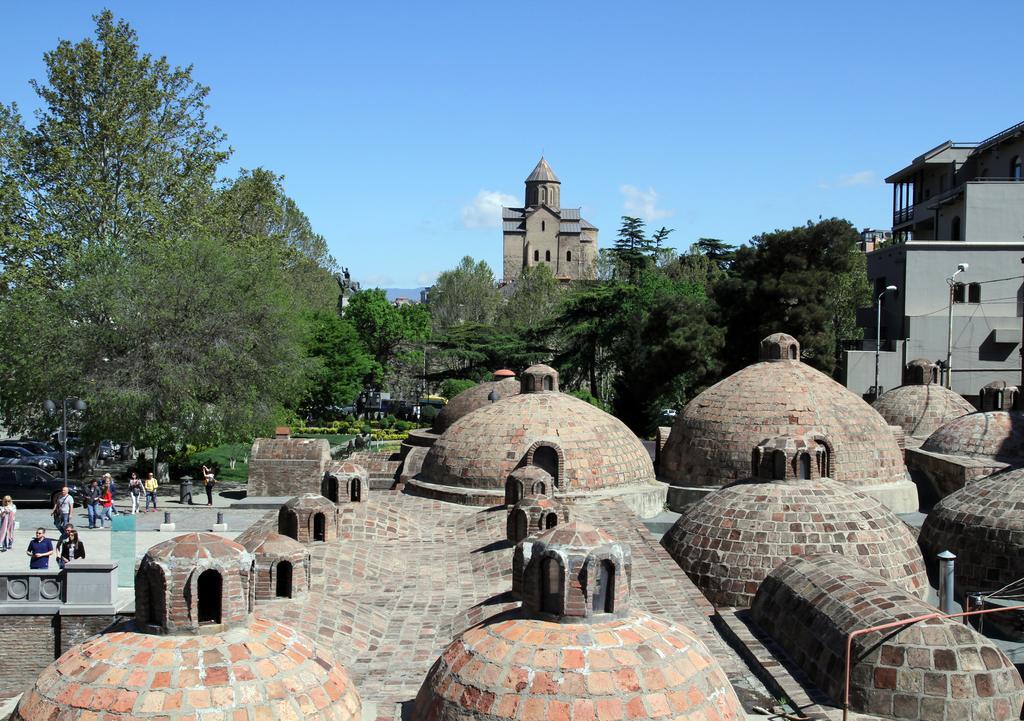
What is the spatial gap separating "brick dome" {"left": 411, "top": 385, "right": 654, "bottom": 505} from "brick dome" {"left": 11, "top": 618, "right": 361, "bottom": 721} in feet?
48.1

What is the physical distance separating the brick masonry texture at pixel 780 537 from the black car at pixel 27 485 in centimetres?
1961

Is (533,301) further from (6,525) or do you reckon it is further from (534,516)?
(534,516)

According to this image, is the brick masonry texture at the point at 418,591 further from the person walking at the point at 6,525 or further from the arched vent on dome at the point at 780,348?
the person walking at the point at 6,525

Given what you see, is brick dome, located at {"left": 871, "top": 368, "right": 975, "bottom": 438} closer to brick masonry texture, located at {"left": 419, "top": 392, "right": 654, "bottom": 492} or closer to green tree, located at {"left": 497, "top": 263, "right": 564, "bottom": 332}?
brick masonry texture, located at {"left": 419, "top": 392, "right": 654, "bottom": 492}

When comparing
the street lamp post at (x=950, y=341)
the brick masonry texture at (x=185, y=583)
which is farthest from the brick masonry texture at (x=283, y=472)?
the street lamp post at (x=950, y=341)

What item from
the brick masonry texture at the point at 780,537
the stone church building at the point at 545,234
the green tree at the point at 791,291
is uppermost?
the stone church building at the point at 545,234

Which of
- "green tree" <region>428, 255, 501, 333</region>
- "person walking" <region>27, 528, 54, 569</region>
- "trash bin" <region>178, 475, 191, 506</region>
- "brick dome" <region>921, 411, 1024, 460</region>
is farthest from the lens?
"green tree" <region>428, 255, 501, 333</region>

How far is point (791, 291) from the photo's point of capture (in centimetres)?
4522

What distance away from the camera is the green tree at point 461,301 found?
8569 centimetres

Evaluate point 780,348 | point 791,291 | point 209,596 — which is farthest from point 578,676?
point 791,291

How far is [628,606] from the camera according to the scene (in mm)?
10305

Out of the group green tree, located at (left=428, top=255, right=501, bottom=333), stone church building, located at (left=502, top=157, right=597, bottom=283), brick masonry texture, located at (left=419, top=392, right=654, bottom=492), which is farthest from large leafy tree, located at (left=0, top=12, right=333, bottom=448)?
stone church building, located at (left=502, top=157, right=597, bottom=283)

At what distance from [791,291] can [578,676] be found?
125 feet

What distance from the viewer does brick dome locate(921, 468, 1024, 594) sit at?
1938 cm
